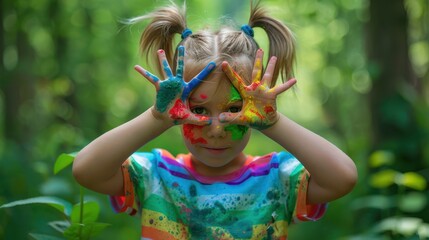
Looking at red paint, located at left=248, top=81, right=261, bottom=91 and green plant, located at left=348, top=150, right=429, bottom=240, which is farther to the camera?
green plant, located at left=348, top=150, right=429, bottom=240

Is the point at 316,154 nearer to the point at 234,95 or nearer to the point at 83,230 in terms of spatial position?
the point at 234,95

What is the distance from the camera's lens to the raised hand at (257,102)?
221 centimetres

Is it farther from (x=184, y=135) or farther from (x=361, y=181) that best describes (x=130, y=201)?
(x=361, y=181)

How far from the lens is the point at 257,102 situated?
2219mm

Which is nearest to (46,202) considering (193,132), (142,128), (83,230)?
(83,230)

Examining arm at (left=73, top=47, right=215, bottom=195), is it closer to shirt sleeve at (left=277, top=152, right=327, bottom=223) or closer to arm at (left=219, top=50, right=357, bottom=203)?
arm at (left=219, top=50, right=357, bottom=203)

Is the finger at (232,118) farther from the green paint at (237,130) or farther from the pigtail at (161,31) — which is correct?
the pigtail at (161,31)

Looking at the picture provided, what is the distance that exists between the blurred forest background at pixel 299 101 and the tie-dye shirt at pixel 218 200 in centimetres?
40

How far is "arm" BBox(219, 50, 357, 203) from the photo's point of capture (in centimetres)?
221

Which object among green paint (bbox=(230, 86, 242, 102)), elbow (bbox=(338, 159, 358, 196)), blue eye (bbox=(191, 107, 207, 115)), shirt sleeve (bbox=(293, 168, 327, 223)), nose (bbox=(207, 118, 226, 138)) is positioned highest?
green paint (bbox=(230, 86, 242, 102))

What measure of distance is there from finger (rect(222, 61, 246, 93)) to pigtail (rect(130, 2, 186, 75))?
44 cm

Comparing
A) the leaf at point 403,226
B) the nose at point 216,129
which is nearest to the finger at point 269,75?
the nose at point 216,129

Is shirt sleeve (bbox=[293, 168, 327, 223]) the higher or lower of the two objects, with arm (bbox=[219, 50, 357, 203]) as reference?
lower

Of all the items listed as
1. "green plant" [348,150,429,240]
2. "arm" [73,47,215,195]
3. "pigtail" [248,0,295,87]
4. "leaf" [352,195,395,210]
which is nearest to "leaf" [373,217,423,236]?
"green plant" [348,150,429,240]
